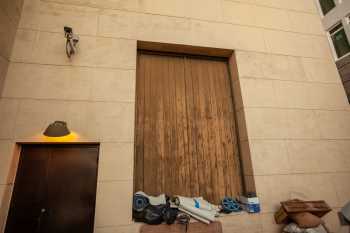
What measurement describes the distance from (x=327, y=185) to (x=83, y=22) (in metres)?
4.19

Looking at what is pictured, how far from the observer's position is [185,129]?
8.80 feet

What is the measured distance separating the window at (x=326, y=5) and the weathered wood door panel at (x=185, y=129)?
262 cm

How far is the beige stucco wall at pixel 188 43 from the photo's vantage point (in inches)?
83.0

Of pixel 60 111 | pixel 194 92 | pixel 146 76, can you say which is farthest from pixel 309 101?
pixel 60 111

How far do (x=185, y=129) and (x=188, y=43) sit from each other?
1.34 meters

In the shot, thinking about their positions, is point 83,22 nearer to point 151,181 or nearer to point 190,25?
point 190,25

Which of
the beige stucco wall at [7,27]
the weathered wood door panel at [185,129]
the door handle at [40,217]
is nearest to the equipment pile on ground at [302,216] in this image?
the weathered wood door panel at [185,129]

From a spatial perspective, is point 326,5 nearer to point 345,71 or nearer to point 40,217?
point 345,71

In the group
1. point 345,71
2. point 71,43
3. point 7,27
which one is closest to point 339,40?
point 345,71

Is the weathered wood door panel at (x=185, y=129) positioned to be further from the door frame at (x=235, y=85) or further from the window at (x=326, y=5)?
the window at (x=326, y=5)

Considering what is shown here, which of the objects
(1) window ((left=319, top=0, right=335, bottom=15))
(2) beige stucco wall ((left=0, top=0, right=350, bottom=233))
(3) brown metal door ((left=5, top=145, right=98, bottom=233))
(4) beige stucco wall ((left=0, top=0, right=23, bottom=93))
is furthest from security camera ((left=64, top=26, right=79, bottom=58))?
(1) window ((left=319, top=0, right=335, bottom=15))

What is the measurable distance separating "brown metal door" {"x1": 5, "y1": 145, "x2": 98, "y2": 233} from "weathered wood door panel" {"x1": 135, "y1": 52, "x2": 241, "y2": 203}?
0.62m

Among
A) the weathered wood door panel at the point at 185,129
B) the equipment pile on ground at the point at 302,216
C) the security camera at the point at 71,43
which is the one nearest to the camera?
the equipment pile on ground at the point at 302,216

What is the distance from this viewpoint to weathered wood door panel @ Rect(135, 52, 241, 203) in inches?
97.1
